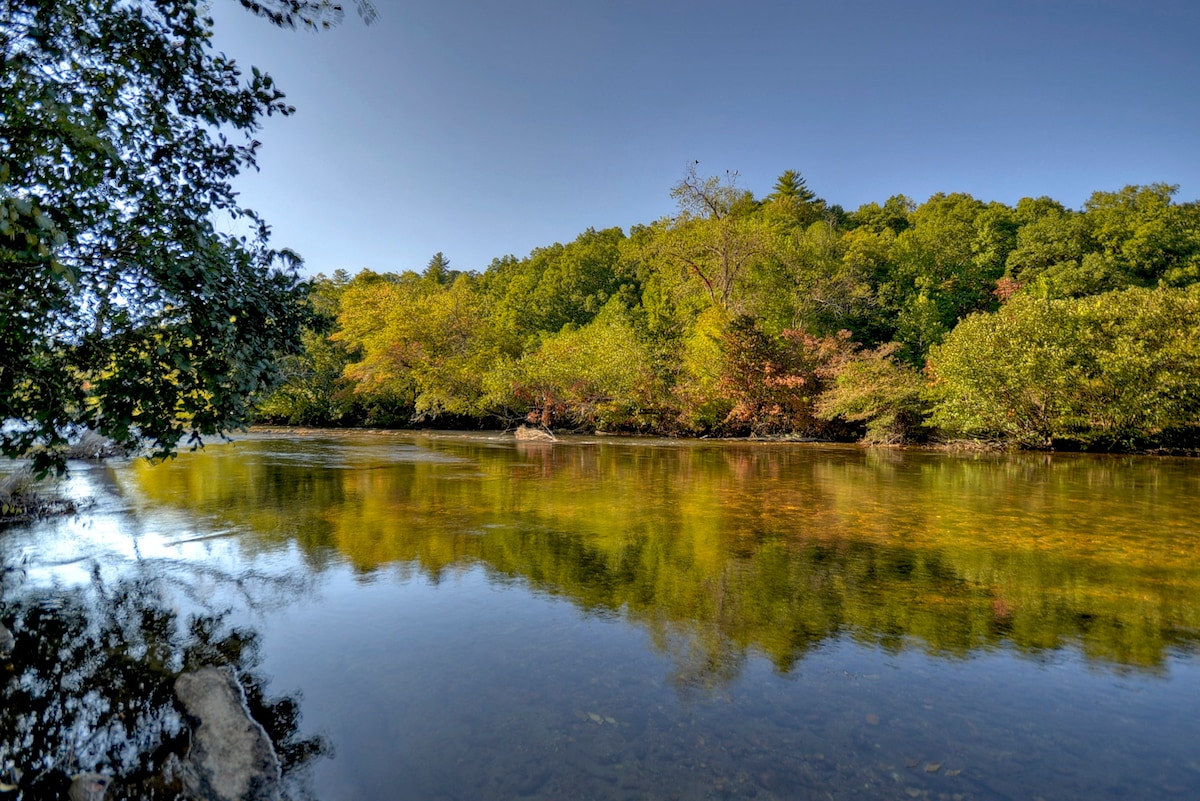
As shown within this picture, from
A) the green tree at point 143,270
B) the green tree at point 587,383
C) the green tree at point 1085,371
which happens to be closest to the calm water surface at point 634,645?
the green tree at point 143,270

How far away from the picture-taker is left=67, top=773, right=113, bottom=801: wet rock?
2.88m

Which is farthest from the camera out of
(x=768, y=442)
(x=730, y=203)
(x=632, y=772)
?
(x=730, y=203)

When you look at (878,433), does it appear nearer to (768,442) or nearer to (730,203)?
(768,442)

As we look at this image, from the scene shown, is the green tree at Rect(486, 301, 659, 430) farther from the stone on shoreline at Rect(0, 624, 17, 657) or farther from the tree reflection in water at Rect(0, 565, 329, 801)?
the stone on shoreline at Rect(0, 624, 17, 657)

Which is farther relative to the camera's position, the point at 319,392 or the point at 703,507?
the point at 319,392

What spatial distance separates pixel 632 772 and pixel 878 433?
25970 millimetres

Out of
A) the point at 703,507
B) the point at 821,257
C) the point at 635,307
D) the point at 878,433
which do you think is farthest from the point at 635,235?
the point at 703,507

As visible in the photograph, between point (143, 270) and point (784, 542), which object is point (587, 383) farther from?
point (143, 270)

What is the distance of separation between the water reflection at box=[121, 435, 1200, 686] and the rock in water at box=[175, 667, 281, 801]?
256 cm

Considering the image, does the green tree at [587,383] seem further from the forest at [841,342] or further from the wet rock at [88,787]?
the wet rock at [88,787]

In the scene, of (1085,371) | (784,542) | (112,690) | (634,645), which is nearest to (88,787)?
(112,690)

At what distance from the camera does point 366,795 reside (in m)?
3.01

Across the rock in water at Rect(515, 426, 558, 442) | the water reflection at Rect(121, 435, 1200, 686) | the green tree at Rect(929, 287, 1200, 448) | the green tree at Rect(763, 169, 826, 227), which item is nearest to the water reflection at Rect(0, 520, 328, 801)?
the water reflection at Rect(121, 435, 1200, 686)

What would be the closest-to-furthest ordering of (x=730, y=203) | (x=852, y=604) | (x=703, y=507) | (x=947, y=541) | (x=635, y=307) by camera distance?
(x=852, y=604)
(x=947, y=541)
(x=703, y=507)
(x=730, y=203)
(x=635, y=307)
